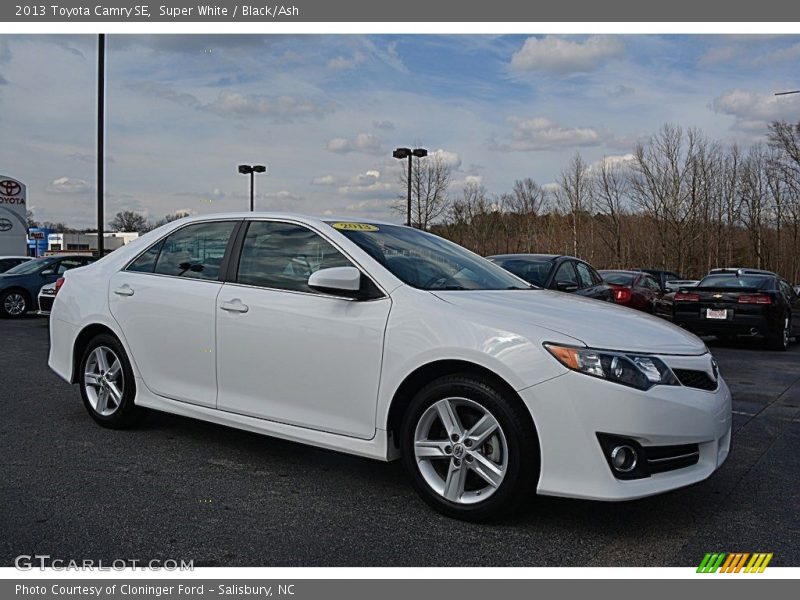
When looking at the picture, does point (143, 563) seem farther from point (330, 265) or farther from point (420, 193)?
point (420, 193)

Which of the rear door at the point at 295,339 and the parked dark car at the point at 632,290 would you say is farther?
the parked dark car at the point at 632,290

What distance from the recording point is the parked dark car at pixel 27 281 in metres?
15.4

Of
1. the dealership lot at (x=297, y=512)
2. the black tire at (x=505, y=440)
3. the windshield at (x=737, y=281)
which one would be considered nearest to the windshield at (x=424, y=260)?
the black tire at (x=505, y=440)

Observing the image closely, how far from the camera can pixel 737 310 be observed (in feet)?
38.7

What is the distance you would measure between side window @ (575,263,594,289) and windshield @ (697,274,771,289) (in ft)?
9.40

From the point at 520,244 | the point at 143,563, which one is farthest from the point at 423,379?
the point at 520,244

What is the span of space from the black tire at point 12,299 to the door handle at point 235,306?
13.2 metres

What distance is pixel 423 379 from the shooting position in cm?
363

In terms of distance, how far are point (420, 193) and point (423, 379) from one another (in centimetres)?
3062

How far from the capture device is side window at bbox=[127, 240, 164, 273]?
4973 millimetres

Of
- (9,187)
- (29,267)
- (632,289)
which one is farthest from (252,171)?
(632,289)

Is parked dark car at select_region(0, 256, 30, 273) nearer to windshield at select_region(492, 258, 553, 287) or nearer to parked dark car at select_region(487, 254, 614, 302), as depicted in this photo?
parked dark car at select_region(487, 254, 614, 302)

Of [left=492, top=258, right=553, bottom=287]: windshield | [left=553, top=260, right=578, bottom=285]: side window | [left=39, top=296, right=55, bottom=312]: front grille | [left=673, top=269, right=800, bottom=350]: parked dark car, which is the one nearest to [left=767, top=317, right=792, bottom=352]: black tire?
[left=673, top=269, right=800, bottom=350]: parked dark car

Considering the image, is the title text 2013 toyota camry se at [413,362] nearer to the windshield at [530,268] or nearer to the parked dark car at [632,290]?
the windshield at [530,268]
